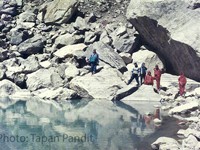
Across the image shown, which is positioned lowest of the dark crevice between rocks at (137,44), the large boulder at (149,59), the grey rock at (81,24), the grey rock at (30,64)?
the grey rock at (30,64)

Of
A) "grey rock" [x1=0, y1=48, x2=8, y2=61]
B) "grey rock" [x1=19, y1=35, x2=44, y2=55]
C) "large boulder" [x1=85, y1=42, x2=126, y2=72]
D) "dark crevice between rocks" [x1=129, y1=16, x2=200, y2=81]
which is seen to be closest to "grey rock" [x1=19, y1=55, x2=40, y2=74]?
"grey rock" [x1=19, y1=35, x2=44, y2=55]

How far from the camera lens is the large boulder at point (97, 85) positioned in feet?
107

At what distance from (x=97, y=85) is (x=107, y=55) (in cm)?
375

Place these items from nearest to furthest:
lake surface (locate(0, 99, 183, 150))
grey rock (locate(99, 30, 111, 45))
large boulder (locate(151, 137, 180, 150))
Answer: large boulder (locate(151, 137, 180, 150)) → lake surface (locate(0, 99, 183, 150)) → grey rock (locate(99, 30, 111, 45))

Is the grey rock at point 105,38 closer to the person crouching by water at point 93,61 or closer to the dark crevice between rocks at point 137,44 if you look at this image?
the dark crevice between rocks at point 137,44

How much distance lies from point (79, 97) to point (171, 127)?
1121 cm

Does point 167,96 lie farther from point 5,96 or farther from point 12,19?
point 12,19

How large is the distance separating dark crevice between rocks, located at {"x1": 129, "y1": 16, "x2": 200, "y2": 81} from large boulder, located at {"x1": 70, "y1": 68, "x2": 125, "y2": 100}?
14.0ft

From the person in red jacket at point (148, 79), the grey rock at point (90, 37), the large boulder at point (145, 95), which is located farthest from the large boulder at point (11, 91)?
the person in red jacket at point (148, 79)

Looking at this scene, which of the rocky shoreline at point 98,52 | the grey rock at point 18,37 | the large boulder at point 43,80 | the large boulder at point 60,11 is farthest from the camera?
the large boulder at point 60,11

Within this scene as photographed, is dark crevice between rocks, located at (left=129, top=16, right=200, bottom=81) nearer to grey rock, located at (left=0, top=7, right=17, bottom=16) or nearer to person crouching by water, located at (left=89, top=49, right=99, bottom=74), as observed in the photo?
person crouching by water, located at (left=89, top=49, right=99, bottom=74)

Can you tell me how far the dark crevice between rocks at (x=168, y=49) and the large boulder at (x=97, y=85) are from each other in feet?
14.0

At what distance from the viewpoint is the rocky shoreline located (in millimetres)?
32094

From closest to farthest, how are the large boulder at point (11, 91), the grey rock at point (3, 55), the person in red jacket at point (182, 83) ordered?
the person in red jacket at point (182, 83) → the large boulder at point (11, 91) → the grey rock at point (3, 55)
